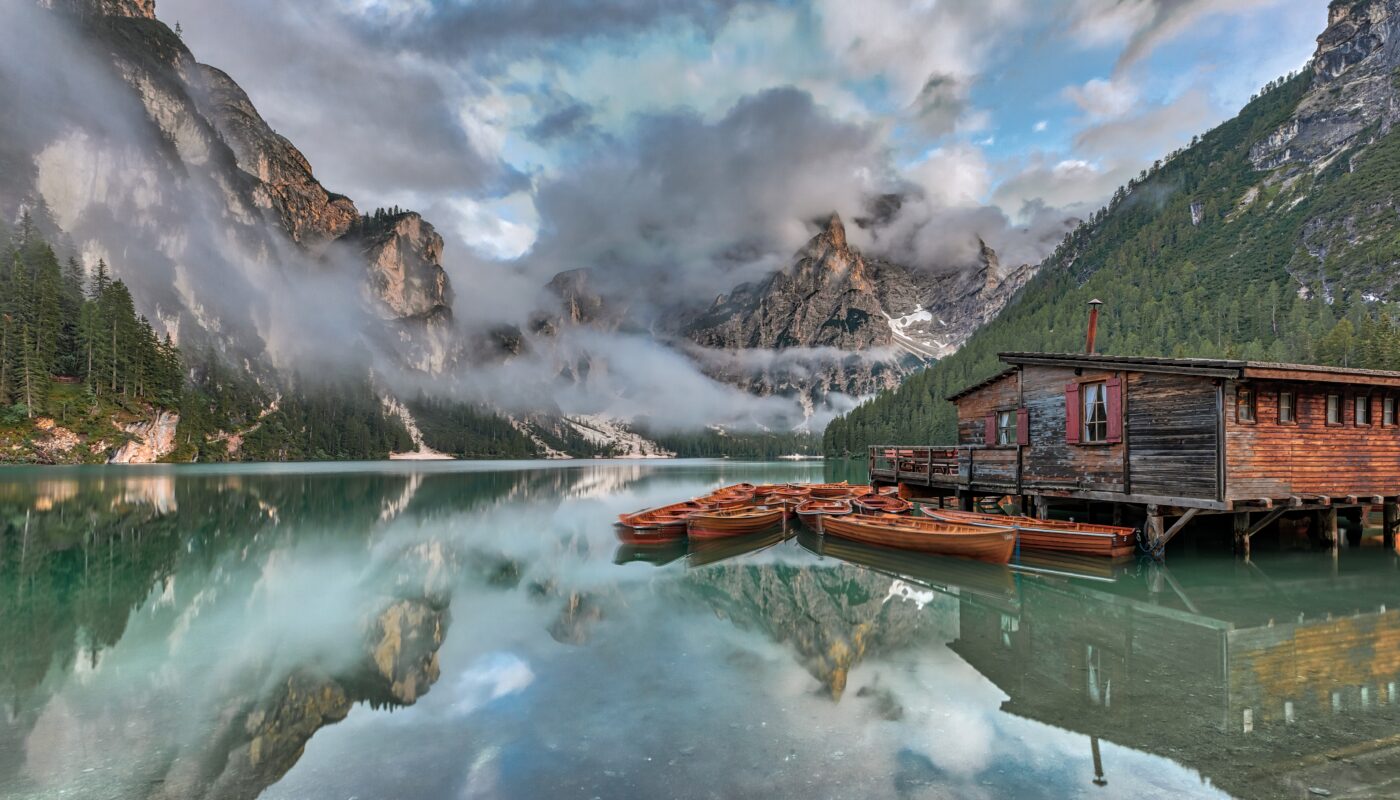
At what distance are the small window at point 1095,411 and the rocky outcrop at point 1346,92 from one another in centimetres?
20578

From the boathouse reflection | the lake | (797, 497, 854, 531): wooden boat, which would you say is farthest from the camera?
(797, 497, 854, 531): wooden boat

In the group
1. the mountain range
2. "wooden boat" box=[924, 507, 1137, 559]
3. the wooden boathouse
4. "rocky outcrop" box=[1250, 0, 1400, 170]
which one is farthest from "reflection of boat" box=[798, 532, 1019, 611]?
"rocky outcrop" box=[1250, 0, 1400, 170]

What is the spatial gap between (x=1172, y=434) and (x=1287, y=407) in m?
3.65

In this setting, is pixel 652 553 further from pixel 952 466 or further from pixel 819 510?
pixel 952 466

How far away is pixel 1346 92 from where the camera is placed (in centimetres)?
17525

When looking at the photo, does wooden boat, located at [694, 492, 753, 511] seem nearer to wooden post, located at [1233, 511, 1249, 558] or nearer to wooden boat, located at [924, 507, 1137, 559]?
wooden boat, located at [924, 507, 1137, 559]

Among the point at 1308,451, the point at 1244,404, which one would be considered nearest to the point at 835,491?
the point at 1308,451

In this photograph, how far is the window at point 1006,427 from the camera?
29094 millimetres

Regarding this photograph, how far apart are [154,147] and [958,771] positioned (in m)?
235

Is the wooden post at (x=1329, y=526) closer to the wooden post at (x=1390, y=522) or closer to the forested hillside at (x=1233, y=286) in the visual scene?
the wooden post at (x=1390, y=522)

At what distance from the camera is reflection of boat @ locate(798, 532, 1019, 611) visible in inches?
728

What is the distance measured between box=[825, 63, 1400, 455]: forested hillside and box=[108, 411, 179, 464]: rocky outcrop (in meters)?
128

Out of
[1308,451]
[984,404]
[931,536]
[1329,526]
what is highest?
[984,404]

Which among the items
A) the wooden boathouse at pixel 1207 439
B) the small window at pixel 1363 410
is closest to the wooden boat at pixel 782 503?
the wooden boathouse at pixel 1207 439
